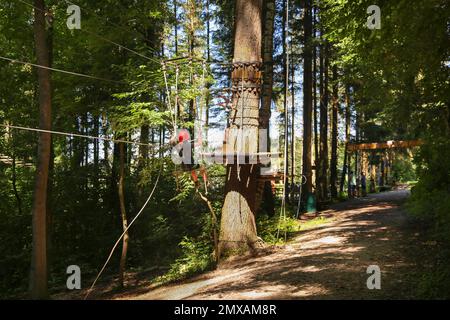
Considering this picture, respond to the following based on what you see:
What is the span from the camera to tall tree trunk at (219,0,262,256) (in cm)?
854

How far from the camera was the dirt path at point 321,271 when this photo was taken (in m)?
5.47

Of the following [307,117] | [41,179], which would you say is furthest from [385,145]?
[41,179]

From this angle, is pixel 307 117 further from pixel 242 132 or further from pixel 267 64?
pixel 242 132

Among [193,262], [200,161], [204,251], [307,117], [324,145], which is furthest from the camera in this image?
[324,145]

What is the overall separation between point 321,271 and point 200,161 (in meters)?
4.13

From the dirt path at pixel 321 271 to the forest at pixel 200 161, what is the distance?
0.05m

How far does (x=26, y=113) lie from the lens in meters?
15.2

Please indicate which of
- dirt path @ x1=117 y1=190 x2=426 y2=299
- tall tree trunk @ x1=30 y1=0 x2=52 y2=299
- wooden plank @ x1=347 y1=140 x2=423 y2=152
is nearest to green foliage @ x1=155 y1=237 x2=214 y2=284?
dirt path @ x1=117 y1=190 x2=426 y2=299

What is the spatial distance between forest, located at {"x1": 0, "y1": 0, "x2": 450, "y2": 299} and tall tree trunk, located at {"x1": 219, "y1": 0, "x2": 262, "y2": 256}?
3 centimetres

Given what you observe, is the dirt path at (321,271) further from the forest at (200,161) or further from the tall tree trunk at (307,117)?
the tall tree trunk at (307,117)

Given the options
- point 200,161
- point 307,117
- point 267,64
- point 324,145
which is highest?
point 267,64

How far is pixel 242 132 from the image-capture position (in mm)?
8547
